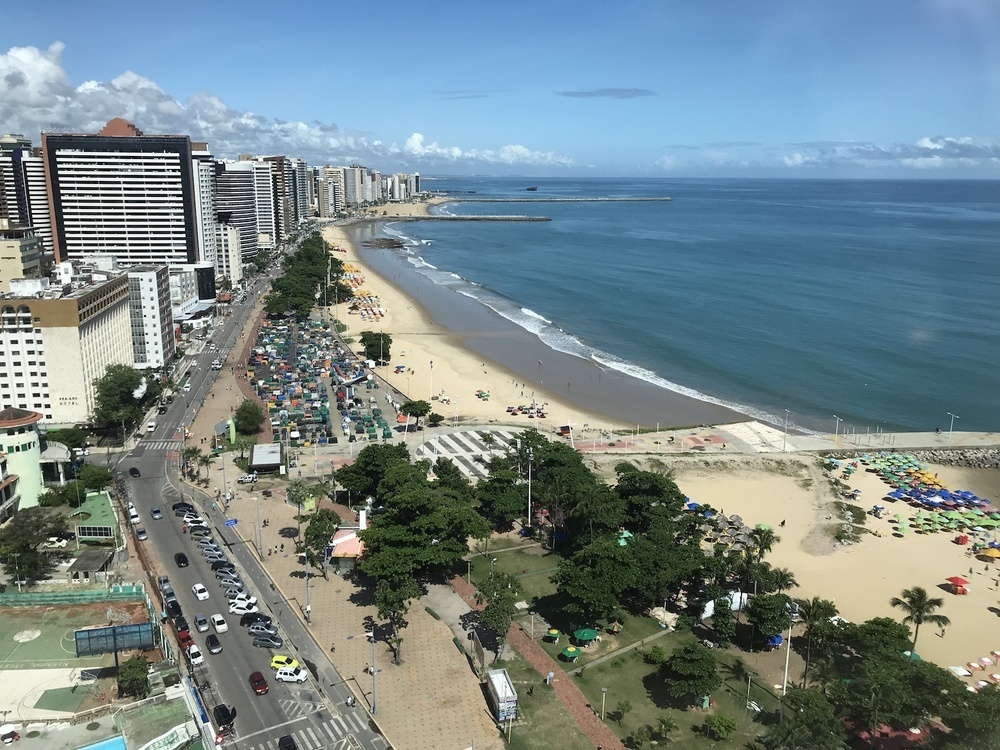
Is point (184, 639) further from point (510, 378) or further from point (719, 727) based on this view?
point (510, 378)

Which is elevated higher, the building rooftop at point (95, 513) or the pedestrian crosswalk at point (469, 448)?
the building rooftop at point (95, 513)

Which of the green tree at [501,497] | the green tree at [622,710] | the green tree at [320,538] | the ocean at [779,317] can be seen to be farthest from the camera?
the ocean at [779,317]

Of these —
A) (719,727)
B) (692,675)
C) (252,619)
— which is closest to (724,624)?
(692,675)

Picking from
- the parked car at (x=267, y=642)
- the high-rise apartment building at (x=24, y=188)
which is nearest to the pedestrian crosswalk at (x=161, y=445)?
the parked car at (x=267, y=642)

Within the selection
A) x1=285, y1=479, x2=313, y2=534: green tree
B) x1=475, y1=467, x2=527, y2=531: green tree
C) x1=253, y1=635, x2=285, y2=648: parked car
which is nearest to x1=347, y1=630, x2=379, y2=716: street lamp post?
x1=253, y1=635, x2=285, y2=648: parked car

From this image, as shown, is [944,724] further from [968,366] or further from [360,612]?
[968,366]

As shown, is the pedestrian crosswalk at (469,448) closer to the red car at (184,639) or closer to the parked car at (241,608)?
Answer: the parked car at (241,608)

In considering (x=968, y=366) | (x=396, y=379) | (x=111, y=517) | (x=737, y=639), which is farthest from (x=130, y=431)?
(x=968, y=366)
